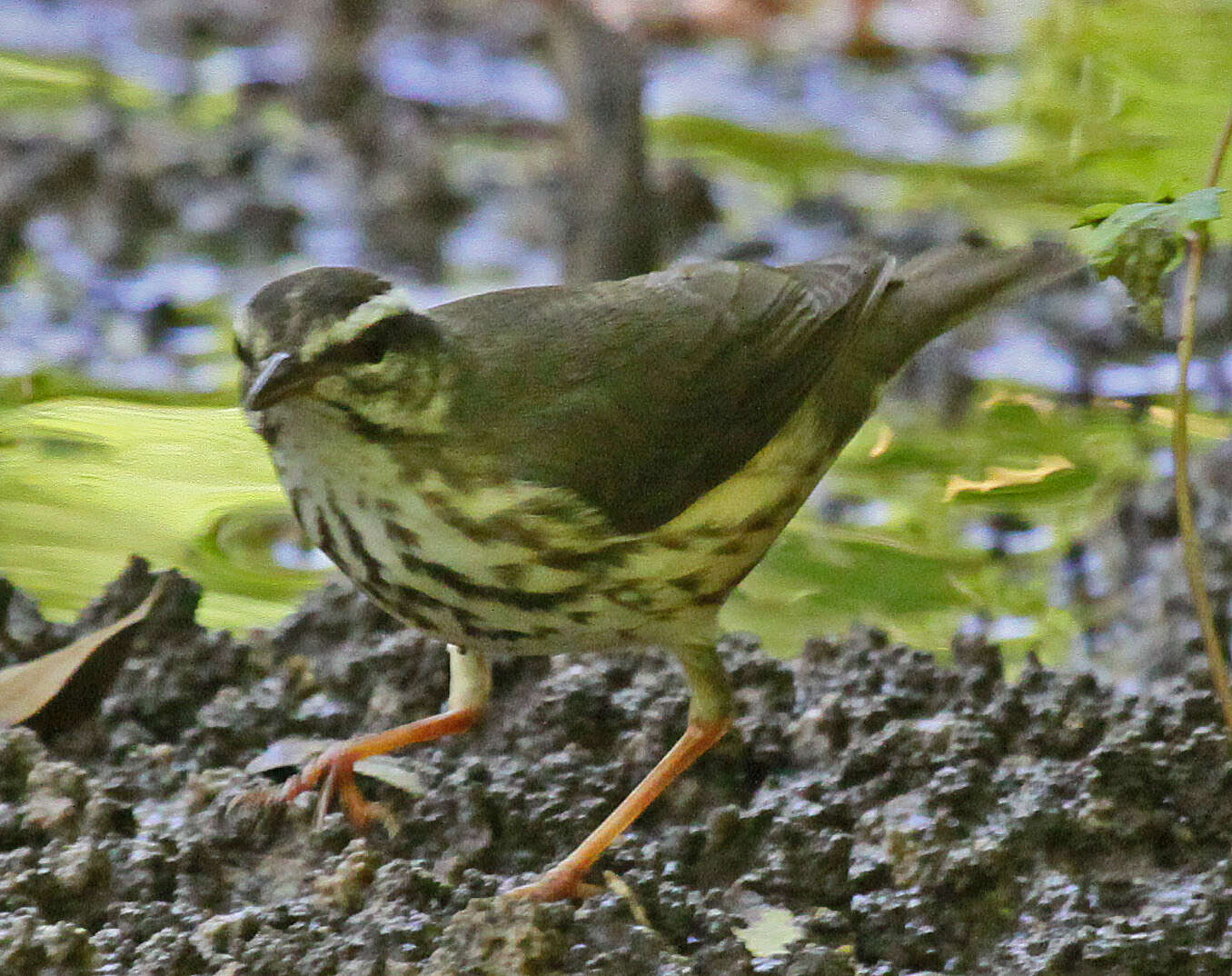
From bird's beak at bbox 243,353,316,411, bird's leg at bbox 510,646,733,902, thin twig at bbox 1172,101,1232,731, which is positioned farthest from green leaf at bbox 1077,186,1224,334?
bird's beak at bbox 243,353,316,411

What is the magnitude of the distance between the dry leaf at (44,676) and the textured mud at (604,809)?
90 millimetres

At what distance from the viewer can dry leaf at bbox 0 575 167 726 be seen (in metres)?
3.77

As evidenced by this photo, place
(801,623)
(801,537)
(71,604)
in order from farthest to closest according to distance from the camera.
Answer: (801,537), (801,623), (71,604)

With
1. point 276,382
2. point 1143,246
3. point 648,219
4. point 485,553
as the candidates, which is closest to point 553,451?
point 485,553

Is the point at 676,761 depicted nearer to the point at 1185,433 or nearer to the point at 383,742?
the point at 383,742

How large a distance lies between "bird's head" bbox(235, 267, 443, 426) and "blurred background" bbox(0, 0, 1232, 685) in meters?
1.47

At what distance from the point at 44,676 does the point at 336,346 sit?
3.87 ft

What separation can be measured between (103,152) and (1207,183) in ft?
17.2

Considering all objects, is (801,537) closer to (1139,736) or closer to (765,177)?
(1139,736)

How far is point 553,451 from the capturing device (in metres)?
3.38

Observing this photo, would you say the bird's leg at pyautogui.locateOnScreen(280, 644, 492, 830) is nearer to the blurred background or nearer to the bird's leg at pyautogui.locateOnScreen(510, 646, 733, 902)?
the bird's leg at pyautogui.locateOnScreen(510, 646, 733, 902)

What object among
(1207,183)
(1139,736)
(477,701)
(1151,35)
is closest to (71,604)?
(477,701)

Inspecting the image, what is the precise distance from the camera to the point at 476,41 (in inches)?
360

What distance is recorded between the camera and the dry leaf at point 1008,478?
5668mm
